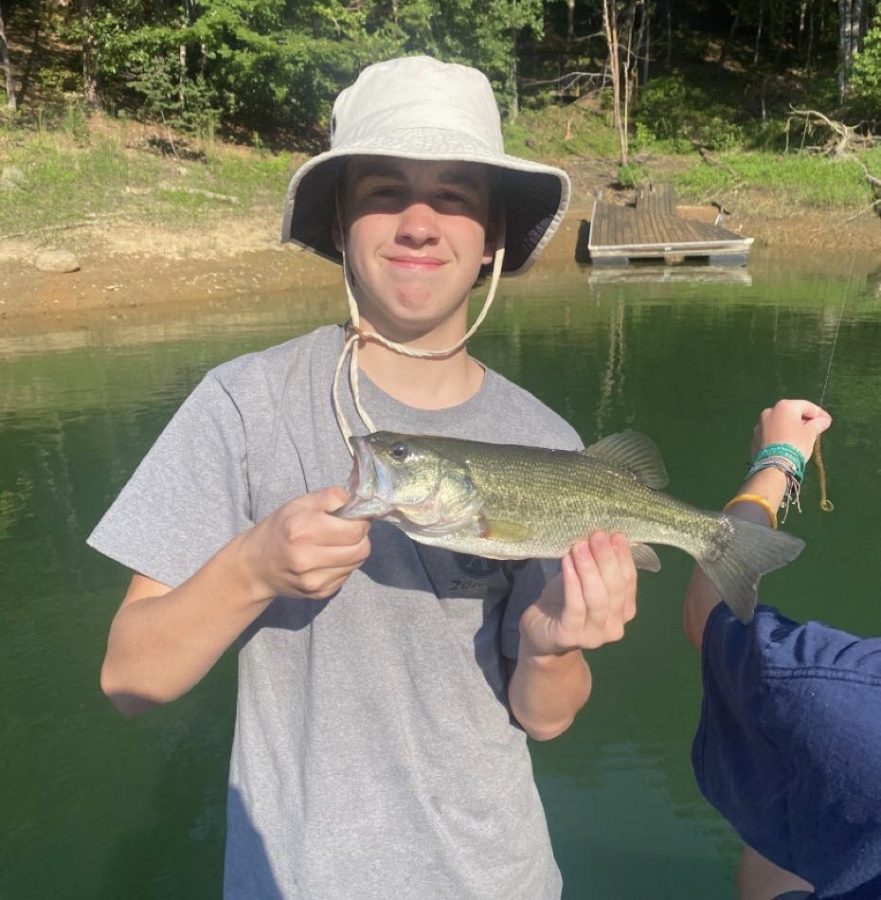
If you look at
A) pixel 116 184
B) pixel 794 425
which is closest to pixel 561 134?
pixel 116 184

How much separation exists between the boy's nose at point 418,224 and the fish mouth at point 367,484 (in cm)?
61

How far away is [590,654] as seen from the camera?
605 centimetres

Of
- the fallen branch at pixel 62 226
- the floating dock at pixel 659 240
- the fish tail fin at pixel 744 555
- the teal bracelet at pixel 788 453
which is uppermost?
the teal bracelet at pixel 788 453

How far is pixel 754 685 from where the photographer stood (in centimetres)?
187

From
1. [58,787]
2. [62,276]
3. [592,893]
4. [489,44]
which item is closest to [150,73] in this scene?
[62,276]

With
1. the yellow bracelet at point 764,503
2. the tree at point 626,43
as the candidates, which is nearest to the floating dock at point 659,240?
the tree at point 626,43

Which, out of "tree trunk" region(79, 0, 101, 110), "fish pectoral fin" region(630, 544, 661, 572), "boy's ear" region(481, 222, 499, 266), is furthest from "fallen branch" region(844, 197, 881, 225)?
Answer: "fish pectoral fin" region(630, 544, 661, 572)

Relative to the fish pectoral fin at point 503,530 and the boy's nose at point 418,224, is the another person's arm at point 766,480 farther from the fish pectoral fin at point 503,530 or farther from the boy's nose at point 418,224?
the boy's nose at point 418,224

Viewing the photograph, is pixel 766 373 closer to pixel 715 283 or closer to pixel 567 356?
pixel 567 356

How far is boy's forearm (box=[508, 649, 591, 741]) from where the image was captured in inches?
83.9

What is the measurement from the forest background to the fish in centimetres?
1944

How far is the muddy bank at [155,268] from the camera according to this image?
18.3 meters

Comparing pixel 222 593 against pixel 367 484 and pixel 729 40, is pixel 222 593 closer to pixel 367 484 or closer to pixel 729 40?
pixel 367 484

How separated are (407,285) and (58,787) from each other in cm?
422
